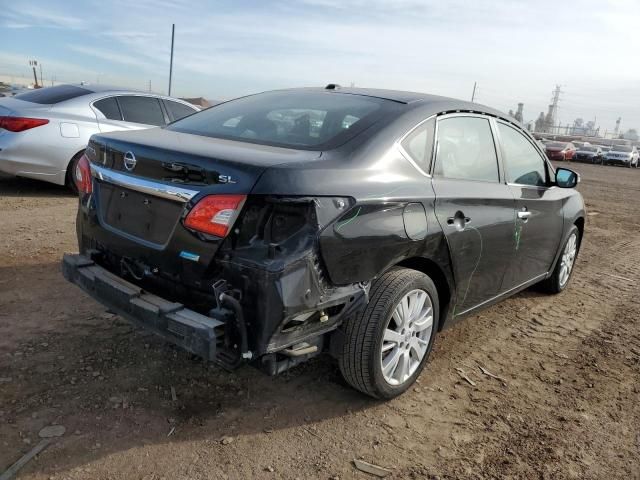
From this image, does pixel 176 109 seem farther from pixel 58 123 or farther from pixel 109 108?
pixel 58 123

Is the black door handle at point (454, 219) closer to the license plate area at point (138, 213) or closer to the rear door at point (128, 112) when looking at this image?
the license plate area at point (138, 213)

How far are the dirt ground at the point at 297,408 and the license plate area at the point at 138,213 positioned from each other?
0.88 m

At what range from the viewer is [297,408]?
290 centimetres

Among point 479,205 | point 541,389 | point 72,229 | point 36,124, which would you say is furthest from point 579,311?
point 36,124

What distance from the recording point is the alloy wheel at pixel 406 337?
2895 mm

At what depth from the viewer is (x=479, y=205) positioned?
333 centimetres

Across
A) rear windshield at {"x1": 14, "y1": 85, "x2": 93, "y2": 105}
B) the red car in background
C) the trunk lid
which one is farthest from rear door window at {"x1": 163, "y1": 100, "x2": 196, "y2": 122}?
the red car in background

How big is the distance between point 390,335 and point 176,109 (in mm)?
6513

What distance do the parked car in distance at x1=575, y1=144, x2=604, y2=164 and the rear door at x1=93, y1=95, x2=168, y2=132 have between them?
1366 inches

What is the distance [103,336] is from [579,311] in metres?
3.91

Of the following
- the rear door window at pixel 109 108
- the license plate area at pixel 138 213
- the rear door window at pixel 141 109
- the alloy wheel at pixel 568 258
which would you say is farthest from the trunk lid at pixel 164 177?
the rear door window at pixel 141 109

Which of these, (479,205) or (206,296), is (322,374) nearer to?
(206,296)

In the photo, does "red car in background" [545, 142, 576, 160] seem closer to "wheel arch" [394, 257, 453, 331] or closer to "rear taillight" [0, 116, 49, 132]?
"rear taillight" [0, 116, 49, 132]

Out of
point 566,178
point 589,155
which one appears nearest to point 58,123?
point 566,178
